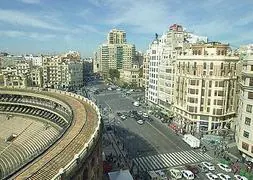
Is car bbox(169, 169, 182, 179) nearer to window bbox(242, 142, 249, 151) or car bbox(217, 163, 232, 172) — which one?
car bbox(217, 163, 232, 172)

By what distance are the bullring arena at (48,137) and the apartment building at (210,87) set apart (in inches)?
1335

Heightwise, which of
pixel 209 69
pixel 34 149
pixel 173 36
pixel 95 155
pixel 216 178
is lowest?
pixel 216 178

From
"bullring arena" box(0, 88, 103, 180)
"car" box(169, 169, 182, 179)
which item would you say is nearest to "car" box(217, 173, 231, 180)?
"car" box(169, 169, 182, 179)

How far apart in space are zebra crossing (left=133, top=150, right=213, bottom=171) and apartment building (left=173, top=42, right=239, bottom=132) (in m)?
17.0

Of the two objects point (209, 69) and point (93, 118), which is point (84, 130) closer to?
point (93, 118)

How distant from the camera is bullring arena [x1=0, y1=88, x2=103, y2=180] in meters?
30.7

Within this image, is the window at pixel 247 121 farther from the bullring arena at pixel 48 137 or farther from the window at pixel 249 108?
the bullring arena at pixel 48 137

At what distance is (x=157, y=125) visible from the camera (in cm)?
9206

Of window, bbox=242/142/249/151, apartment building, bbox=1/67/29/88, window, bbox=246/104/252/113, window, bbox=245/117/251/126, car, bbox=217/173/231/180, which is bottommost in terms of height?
car, bbox=217/173/231/180

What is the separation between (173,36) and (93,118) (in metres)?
62.2

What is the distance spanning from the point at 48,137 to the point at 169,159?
2862 centimetres

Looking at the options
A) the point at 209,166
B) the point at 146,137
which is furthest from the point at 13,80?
the point at 209,166

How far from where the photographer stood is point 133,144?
243 feet

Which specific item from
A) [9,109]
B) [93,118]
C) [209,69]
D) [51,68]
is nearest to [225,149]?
[209,69]
